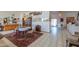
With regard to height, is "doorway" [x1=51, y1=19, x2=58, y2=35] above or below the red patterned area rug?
above

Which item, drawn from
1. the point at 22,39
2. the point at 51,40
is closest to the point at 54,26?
→ the point at 51,40

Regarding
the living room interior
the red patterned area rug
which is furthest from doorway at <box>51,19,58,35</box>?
the red patterned area rug

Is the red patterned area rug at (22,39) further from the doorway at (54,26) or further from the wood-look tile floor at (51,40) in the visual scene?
the doorway at (54,26)

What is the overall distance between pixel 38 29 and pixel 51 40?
0.30 metres

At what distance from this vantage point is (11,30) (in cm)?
256

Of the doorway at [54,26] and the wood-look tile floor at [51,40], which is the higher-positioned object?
the doorway at [54,26]

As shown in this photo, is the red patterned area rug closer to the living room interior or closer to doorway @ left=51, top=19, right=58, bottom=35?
the living room interior

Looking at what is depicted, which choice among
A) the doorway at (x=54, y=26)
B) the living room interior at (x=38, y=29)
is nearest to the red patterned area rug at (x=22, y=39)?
the living room interior at (x=38, y=29)

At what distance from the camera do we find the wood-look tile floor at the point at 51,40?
254 cm

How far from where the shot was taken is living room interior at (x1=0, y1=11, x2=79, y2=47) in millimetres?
2518

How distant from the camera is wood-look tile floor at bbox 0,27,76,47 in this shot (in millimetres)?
2542

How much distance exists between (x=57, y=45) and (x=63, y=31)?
0.27 m
